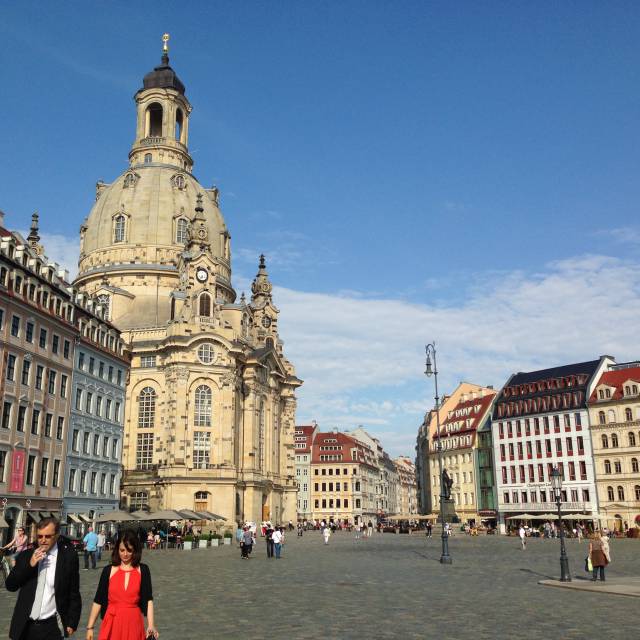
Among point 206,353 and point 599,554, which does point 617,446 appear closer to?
point 206,353

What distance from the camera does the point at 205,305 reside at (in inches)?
3652

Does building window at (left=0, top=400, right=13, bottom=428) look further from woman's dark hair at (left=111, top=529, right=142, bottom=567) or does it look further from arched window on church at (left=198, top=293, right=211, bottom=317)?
arched window on church at (left=198, top=293, right=211, bottom=317)

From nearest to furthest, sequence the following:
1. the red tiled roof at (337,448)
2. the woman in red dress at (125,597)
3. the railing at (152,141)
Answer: the woman in red dress at (125,597)
the railing at (152,141)
the red tiled roof at (337,448)

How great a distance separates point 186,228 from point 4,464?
63.8m

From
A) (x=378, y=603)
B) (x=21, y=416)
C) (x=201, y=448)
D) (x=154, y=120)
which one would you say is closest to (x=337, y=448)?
(x=201, y=448)

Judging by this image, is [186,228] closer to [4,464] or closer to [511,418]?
[511,418]

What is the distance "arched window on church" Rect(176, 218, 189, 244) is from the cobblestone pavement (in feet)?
243

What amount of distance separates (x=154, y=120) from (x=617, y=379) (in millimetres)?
80149

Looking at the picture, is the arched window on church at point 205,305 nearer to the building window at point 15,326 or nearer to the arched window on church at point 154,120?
the arched window on church at point 154,120

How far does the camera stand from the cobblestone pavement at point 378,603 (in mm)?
15766

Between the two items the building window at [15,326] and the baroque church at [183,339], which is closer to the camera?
the building window at [15,326]

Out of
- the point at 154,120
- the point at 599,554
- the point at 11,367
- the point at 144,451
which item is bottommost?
the point at 599,554

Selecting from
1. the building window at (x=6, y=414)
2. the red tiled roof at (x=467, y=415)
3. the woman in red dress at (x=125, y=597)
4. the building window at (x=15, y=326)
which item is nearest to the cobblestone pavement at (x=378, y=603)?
the woman in red dress at (x=125, y=597)

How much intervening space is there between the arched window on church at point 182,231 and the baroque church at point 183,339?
14 centimetres
